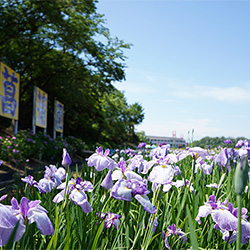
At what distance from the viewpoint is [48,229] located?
3.05 ft

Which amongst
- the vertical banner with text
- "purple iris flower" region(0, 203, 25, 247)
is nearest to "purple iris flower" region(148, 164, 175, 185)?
"purple iris flower" region(0, 203, 25, 247)

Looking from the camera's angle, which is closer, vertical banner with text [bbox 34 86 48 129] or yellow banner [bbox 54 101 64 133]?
vertical banner with text [bbox 34 86 48 129]

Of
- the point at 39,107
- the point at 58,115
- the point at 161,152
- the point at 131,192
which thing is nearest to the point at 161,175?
the point at 131,192

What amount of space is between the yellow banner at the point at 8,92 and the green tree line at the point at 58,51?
10.5 feet

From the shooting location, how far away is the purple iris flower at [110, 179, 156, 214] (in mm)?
1172

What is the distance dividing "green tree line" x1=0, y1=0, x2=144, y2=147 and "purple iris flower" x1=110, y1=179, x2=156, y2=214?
12526 mm

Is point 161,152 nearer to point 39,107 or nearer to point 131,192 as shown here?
point 131,192

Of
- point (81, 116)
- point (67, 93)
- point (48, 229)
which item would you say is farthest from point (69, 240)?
point (81, 116)

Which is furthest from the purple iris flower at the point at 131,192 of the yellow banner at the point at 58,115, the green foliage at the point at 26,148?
the yellow banner at the point at 58,115

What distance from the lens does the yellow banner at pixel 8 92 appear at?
950 cm

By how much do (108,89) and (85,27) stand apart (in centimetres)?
409

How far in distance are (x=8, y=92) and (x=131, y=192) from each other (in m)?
9.88

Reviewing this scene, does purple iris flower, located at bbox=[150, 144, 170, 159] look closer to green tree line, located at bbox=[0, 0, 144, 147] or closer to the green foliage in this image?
the green foliage

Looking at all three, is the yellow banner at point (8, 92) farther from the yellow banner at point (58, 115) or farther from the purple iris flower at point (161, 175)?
the purple iris flower at point (161, 175)
